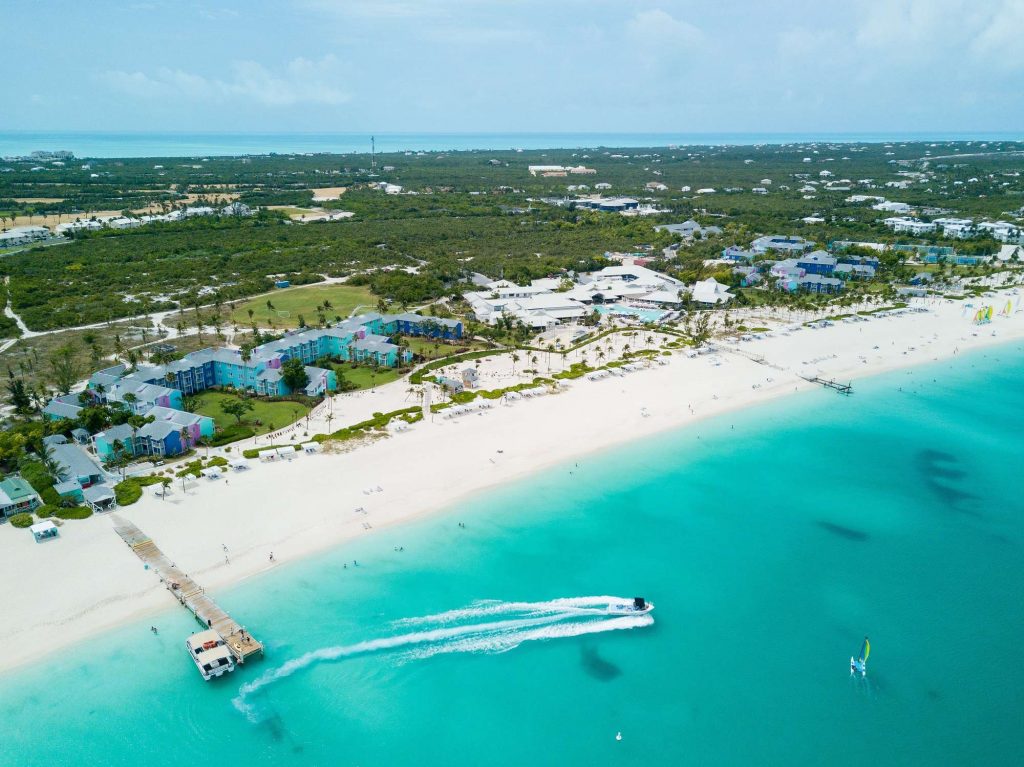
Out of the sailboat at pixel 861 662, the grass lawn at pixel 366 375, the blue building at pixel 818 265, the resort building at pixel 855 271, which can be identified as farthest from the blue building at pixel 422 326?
the resort building at pixel 855 271

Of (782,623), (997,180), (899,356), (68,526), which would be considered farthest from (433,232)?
(997,180)

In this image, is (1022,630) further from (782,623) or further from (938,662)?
(782,623)

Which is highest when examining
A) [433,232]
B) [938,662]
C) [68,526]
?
[433,232]

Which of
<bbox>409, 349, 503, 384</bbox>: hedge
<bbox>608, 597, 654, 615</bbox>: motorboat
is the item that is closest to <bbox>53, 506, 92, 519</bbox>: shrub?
<bbox>409, 349, 503, 384</bbox>: hedge

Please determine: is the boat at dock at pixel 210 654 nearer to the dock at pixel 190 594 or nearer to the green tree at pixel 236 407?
the dock at pixel 190 594

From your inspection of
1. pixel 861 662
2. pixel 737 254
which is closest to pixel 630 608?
pixel 861 662
